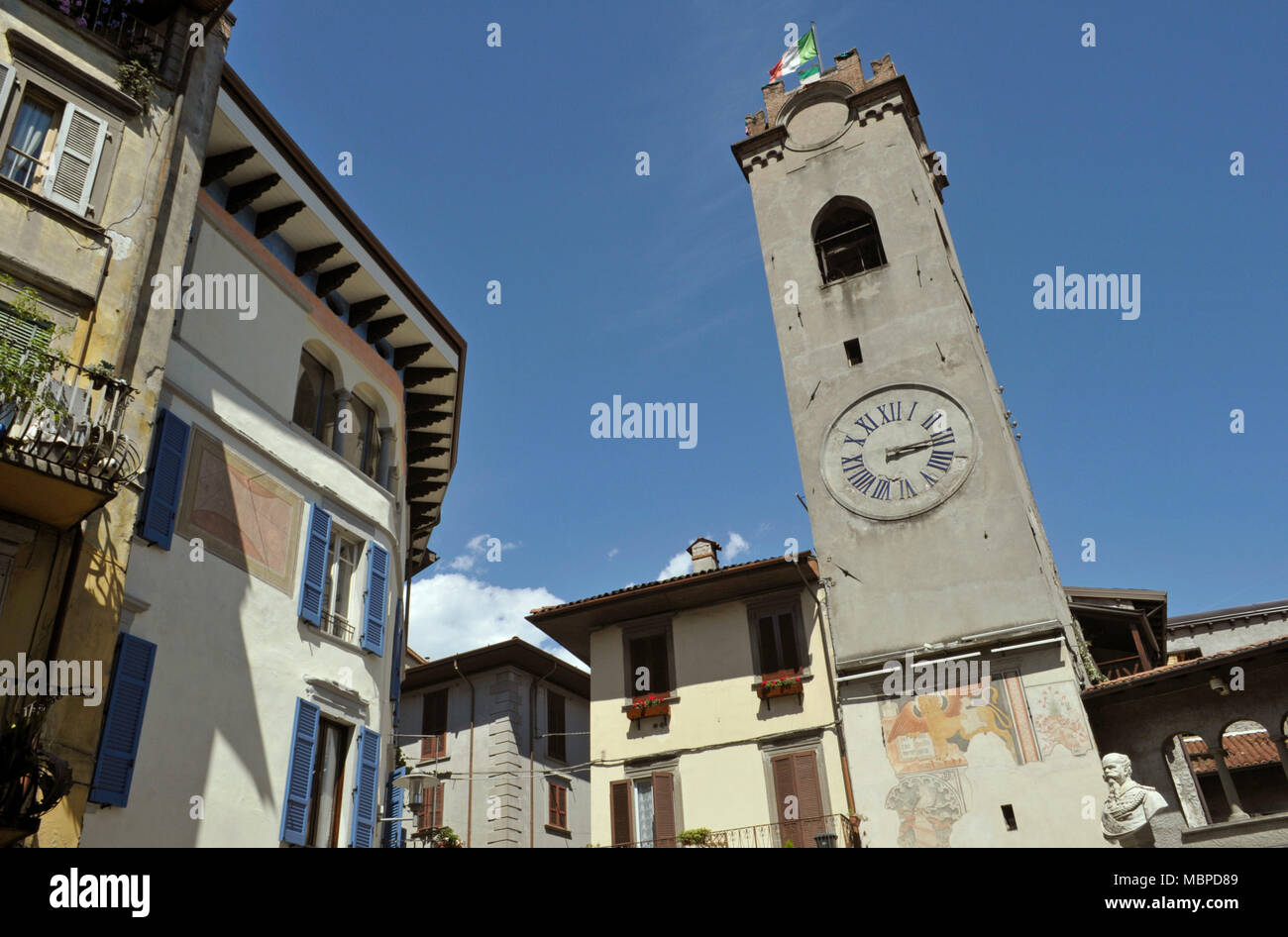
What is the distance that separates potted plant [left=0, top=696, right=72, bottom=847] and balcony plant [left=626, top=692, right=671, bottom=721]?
15.4m

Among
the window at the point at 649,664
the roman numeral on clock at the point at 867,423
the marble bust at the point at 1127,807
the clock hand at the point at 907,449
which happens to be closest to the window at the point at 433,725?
the window at the point at 649,664

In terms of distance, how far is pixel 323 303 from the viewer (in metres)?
16.4

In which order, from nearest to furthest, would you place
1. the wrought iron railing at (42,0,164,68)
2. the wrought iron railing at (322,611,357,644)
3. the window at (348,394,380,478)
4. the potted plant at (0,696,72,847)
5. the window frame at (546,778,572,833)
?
1. the potted plant at (0,696,72,847)
2. the wrought iron railing at (42,0,164,68)
3. the wrought iron railing at (322,611,357,644)
4. the window at (348,394,380,478)
5. the window frame at (546,778,572,833)

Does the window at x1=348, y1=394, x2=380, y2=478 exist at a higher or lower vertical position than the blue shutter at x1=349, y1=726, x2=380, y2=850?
higher

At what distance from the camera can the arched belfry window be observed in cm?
2386

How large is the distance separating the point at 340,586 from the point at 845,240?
15544mm

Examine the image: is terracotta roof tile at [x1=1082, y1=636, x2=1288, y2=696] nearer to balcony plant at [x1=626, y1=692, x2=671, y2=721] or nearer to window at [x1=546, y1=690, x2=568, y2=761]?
balcony plant at [x1=626, y1=692, x2=671, y2=721]

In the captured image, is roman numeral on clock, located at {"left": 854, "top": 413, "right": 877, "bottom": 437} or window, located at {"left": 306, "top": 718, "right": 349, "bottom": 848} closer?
window, located at {"left": 306, "top": 718, "right": 349, "bottom": 848}

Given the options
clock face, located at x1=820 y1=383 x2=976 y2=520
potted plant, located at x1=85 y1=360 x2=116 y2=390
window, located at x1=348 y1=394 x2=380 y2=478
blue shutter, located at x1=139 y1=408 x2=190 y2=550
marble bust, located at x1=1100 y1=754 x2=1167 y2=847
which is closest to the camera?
potted plant, located at x1=85 y1=360 x2=116 y2=390

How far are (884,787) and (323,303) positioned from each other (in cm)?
1322

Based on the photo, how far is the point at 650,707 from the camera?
72.5 ft

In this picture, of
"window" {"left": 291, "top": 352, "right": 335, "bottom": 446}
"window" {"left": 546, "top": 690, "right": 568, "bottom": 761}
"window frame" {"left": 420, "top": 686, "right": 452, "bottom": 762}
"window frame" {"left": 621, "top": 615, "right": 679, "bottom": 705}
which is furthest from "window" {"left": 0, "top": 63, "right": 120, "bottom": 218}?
"window" {"left": 546, "top": 690, "right": 568, "bottom": 761}
